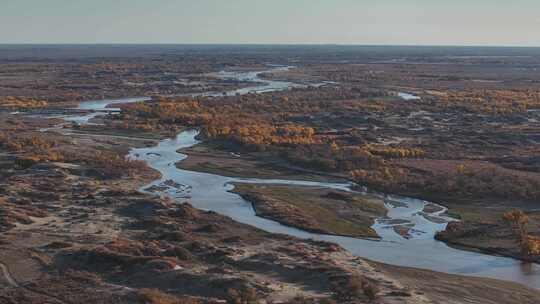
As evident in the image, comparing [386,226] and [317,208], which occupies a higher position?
[317,208]

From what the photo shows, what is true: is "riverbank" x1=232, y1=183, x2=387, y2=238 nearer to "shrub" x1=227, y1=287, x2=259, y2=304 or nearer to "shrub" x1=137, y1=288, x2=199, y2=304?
"shrub" x1=227, y1=287, x2=259, y2=304

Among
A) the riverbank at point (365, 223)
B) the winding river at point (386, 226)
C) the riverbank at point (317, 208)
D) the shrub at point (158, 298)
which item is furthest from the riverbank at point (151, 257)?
the riverbank at point (365, 223)

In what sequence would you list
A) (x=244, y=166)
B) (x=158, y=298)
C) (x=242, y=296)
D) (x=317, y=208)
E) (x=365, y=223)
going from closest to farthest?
(x=158, y=298)
(x=242, y=296)
(x=365, y=223)
(x=317, y=208)
(x=244, y=166)

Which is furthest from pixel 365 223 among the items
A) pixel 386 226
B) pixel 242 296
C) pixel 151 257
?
pixel 242 296

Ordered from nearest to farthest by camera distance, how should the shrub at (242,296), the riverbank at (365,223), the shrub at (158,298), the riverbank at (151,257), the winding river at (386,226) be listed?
1. the shrub at (158,298)
2. the shrub at (242,296)
3. the riverbank at (151,257)
4. the winding river at (386,226)
5. the riverbank at (365,223)

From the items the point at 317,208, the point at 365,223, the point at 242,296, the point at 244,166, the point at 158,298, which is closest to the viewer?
the point at 158,298

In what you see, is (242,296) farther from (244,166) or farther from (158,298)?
(244,166)

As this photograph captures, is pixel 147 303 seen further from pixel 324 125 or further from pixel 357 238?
pixel 324 125

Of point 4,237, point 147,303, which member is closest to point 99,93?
point 4,237

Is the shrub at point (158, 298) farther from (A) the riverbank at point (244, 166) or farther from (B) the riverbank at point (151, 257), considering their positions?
(A) the riverbank at point (244, 166)
